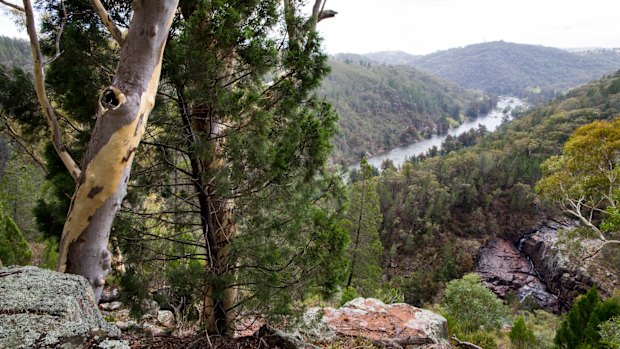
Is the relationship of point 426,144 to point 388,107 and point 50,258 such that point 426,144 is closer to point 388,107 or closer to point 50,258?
point 388,107

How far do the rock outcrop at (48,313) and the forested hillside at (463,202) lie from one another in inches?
1582

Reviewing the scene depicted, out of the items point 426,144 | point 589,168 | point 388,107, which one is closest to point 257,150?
point 589,168

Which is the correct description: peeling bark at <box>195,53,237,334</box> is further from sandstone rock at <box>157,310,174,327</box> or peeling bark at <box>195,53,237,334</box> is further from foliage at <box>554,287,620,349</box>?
foliage at <box>554,287,620,349</box>

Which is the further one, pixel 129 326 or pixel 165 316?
pixel 165 316

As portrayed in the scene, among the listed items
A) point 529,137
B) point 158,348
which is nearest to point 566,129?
point 529,137

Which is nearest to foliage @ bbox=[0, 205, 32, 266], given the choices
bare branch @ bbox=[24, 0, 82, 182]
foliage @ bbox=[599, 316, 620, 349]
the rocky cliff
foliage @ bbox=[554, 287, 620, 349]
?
bare branch @ bbox=[24, 0, 82, 182]

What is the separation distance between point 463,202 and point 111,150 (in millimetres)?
Answer: 51730

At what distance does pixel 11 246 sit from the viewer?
9.57 m

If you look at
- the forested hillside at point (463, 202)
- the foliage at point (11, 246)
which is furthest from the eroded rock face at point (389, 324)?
the forested hillside at point (463, 202)

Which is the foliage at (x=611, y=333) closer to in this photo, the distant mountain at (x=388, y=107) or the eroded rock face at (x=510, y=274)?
the eroded rock face at (x=510, y=274)

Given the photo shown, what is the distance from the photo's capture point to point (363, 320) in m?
→ 6.29

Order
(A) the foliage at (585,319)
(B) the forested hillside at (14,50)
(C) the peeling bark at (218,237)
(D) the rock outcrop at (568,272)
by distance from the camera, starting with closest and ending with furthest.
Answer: (C) the peeling bark at (218,237) → (A) the foliage at (585,319) → (D) the rock outcrop at (568,272) → (B) the forested hillside at (14,50)

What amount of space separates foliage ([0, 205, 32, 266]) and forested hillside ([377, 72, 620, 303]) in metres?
35.0

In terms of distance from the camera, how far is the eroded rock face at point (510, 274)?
3559 centimetres
